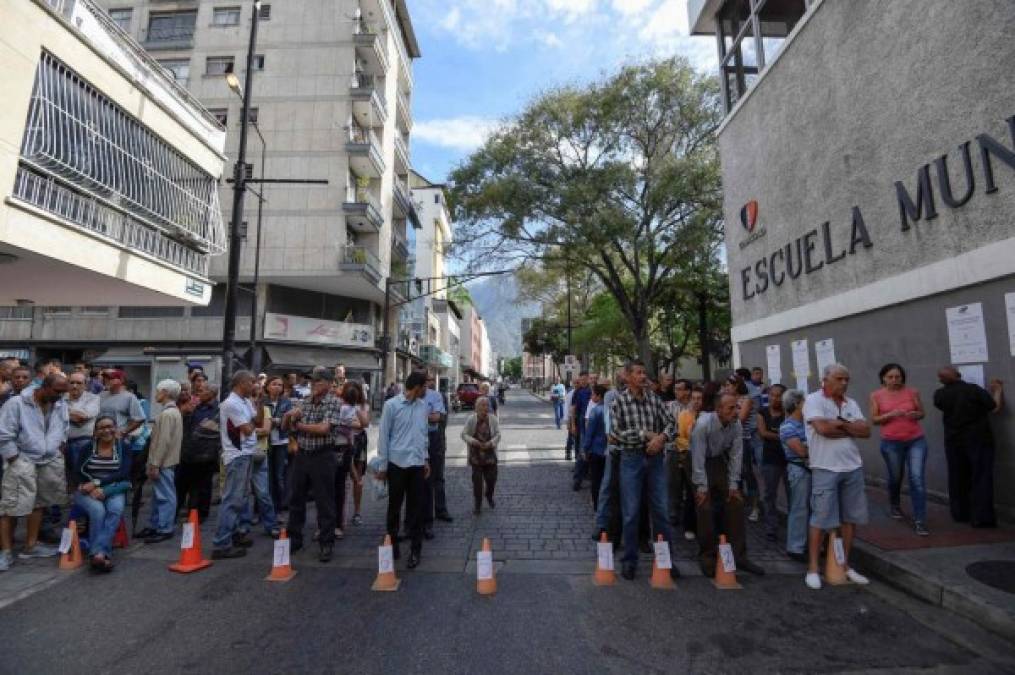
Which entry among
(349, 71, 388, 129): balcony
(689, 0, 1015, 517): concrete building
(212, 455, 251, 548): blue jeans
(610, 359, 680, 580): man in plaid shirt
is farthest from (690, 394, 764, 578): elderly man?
(349, 71, 388, 129): balcony

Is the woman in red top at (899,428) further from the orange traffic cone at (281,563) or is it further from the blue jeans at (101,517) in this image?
the blue jeans at (101,517)

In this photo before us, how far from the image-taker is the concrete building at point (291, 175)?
24.0 m

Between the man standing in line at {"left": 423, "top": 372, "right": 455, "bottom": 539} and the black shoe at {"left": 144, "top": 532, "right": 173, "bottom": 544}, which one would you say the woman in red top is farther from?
the black shoe at {"left": 144, "top": 532, "right": 173, "bottom": 544}

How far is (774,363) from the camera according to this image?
36.6 feet

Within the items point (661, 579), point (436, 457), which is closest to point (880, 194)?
point (661, 579)

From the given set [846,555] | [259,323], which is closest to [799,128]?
[846,555]

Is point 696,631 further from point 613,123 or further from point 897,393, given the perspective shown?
point 613,123

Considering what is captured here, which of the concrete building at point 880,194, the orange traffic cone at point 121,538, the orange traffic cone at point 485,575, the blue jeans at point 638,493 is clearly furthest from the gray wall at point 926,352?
the orange traffic cone at point 121,538

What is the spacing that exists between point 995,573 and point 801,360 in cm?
623

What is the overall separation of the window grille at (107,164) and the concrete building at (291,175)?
12045mm

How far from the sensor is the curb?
11.9ft

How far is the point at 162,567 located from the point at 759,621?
551 centimetres

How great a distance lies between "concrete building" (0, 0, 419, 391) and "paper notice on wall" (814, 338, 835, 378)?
62.8 feet

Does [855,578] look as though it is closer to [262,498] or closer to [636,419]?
[636,419]
